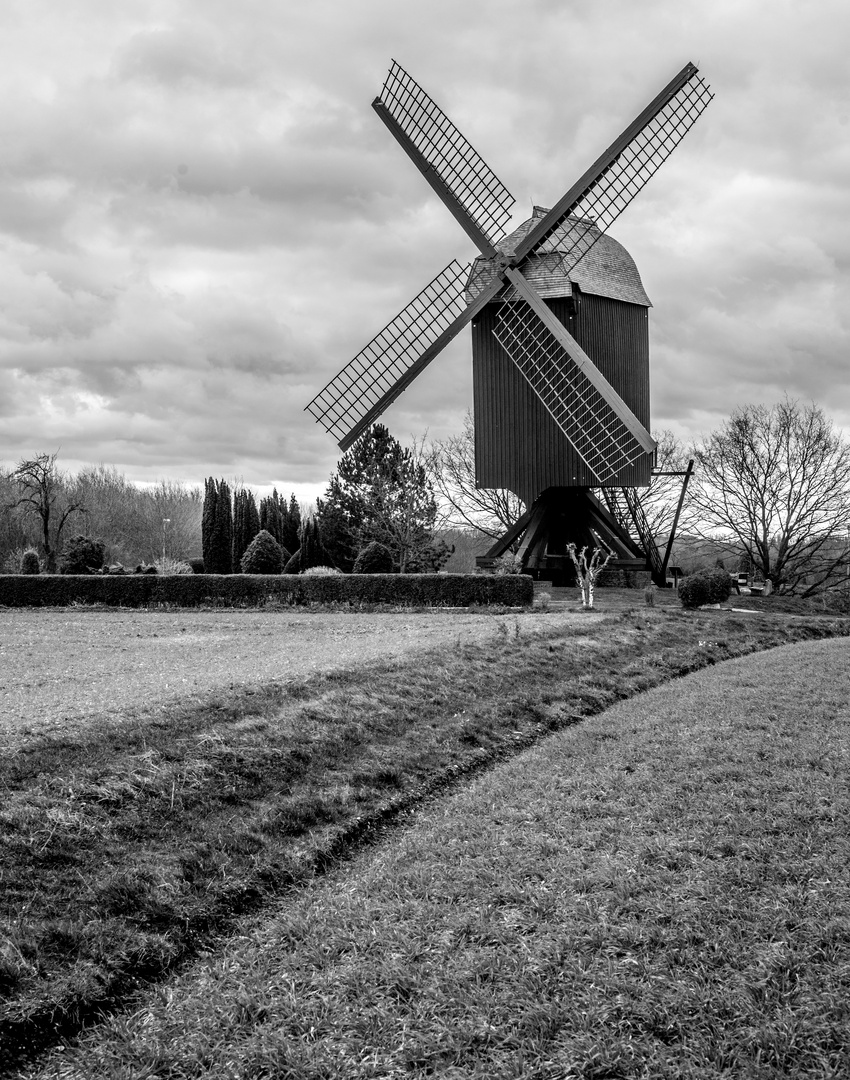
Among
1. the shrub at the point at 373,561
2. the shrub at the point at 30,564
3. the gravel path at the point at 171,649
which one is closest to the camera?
the gravel path at the point at 171,649

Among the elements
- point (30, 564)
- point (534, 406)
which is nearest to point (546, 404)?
point (534, 406)

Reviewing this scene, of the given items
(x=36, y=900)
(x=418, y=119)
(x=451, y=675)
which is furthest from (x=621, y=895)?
(x=418, y=119)

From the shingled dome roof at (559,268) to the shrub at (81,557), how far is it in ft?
64.2

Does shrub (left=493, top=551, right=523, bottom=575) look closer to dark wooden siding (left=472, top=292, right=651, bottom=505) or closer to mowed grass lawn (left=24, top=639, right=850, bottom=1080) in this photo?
dark wooden siding (left=472, top=292, right=651, bottom=505)

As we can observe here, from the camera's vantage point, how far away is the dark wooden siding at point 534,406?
26.0 metres

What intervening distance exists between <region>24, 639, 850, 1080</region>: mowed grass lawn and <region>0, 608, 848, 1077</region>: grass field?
0.13 m

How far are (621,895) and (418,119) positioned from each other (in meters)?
23.7

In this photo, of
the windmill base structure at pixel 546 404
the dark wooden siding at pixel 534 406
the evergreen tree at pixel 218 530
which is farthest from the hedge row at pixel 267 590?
the evergreen tree at pixel 218 530

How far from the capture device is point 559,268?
81.9 ft

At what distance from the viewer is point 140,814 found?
22.4ft

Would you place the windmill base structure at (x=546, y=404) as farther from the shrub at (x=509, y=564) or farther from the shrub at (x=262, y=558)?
the shrub at (x=262, y=558)

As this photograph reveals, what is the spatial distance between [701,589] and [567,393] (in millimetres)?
6048

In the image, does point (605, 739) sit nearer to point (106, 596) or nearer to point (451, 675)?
point (451, 675)

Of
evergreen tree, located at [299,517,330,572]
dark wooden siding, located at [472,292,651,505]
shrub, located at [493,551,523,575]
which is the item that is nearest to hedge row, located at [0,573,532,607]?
shrub, located at [493,551,523,575]
